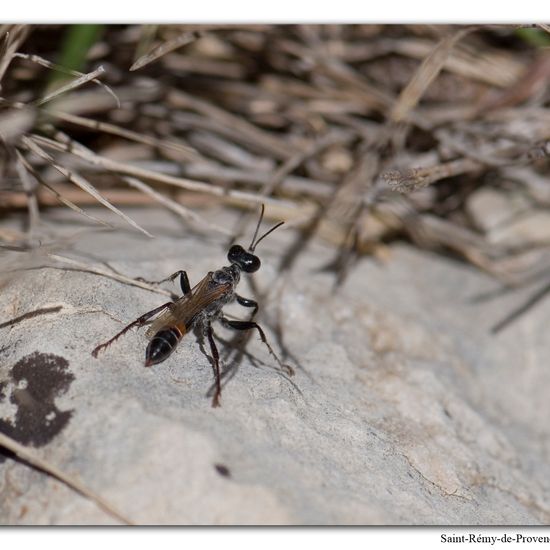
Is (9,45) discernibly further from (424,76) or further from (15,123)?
(424,76)

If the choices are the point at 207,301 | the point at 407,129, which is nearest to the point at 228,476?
the point at 207,301

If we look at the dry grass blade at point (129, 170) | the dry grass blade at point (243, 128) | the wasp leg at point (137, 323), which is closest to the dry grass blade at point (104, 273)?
the wasp leg at point (137, 323)

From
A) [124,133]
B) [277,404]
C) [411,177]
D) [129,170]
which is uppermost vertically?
[411,177]

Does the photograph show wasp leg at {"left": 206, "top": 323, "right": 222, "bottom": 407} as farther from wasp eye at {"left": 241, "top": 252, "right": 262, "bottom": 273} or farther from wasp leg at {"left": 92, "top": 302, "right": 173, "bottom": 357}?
wasp eye at {"left": 241, "top": 252, "right": 262, "bottom": 273}

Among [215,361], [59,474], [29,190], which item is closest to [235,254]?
[215,361]

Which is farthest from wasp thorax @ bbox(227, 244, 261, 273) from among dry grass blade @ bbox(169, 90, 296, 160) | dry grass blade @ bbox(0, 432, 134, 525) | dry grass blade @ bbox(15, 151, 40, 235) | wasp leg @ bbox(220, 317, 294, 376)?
dry grass blade @ bbox(0, 432, 134, 525)
